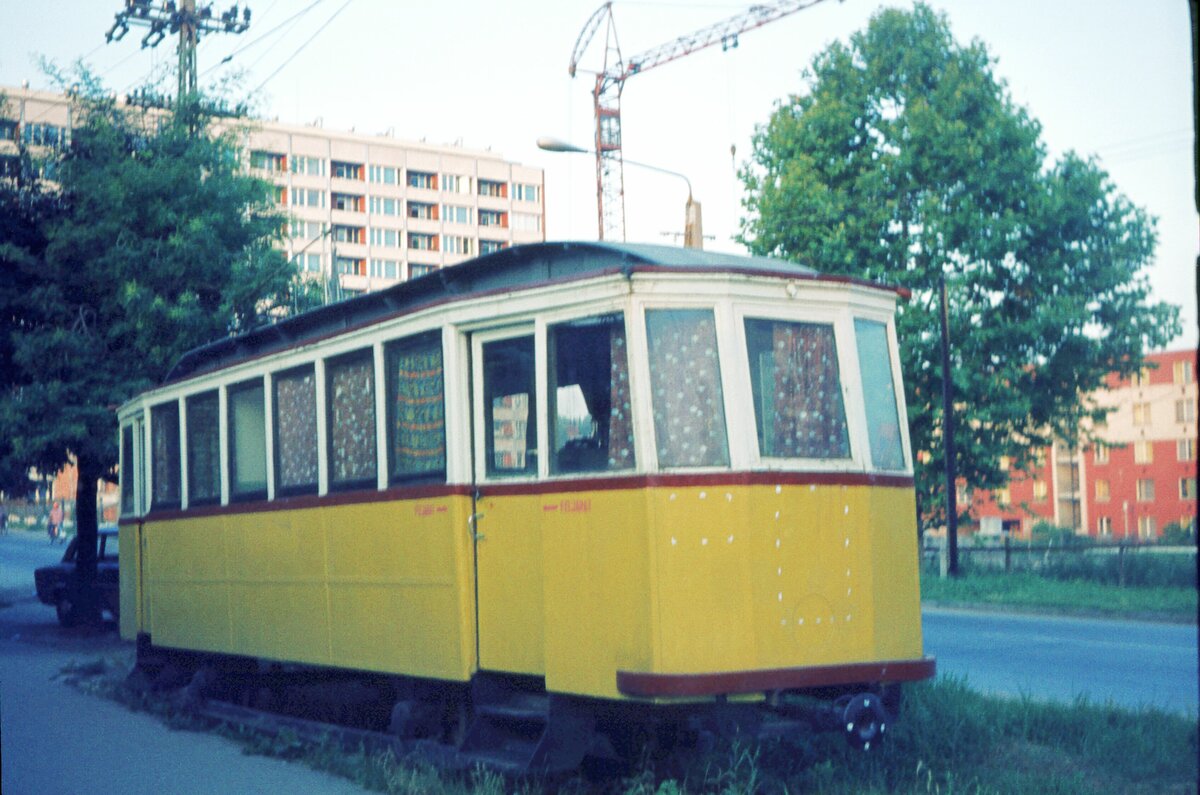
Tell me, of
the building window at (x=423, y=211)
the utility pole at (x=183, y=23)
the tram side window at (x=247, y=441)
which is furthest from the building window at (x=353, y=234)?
the tram side window at (x=247, y=441)

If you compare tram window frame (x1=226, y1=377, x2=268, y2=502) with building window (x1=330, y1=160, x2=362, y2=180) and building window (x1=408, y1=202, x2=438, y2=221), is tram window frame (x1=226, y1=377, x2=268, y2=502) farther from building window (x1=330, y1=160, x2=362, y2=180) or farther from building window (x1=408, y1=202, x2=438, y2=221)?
building window (x1=408, y1=202, x2=438, y2=221)

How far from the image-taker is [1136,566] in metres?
26.2

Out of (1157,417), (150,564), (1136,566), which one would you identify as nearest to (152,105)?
(150,564)

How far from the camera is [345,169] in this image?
11006 centimetres

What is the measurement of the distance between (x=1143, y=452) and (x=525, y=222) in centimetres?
7661

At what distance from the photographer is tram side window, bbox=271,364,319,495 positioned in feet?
33.8

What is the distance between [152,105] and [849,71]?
15.1m

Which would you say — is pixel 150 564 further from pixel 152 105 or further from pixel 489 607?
pixel 152 105

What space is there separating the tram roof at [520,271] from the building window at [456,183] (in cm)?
10634

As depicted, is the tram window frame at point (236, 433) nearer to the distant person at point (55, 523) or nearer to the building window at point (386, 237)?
A: the distant person at point (55, 523)

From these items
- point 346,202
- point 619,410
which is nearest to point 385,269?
point 346,202

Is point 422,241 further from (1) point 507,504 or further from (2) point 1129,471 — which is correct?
(1) point 507,504

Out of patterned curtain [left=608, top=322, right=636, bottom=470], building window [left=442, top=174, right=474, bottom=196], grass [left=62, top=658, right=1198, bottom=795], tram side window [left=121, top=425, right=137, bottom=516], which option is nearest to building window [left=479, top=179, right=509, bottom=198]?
building window [left=442, top=174, right=474, bottom=196]

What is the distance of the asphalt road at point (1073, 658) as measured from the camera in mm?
12383
